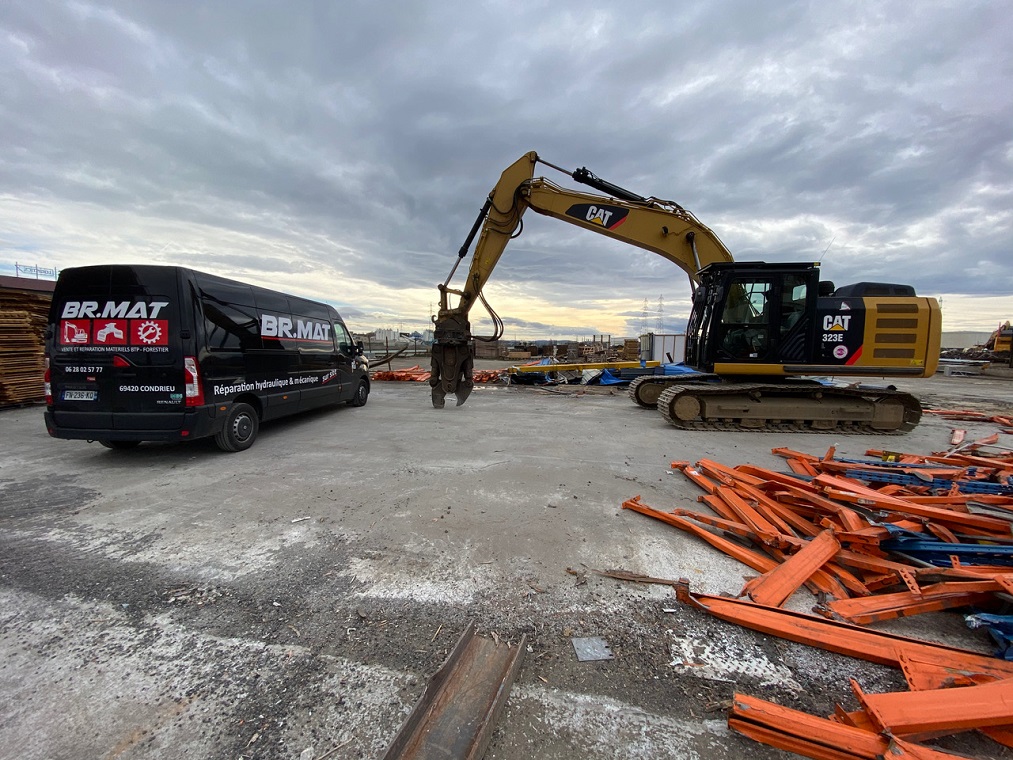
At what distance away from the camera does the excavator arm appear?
8672mm

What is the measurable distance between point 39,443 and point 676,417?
420 inches

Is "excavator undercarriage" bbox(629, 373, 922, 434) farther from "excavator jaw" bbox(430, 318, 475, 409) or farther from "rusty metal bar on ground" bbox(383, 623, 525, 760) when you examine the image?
"rusty metal bar on ground" bbox(383, 623, 525, 760)

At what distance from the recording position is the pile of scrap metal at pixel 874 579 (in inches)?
66.6

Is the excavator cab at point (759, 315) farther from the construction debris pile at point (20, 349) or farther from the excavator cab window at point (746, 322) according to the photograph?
the construction debris pile at point (20, 349)

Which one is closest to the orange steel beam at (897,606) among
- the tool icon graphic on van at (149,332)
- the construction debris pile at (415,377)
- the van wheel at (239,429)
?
the van wheel at (239,429)

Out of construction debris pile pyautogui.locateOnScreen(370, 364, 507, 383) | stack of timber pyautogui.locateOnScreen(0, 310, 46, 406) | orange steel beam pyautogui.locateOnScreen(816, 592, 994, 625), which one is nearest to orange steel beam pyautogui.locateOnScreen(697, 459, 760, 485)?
orange steel beam pyautogui.locateOnScreen(816, 592, 994, 625)

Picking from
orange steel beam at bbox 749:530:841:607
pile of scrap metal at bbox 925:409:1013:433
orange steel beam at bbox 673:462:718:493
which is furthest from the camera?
pile of scrap metal at bbox 925:409:1013:433

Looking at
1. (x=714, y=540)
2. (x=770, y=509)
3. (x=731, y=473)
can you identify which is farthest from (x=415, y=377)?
(x=714, y=540)

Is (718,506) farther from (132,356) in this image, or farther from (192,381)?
(132,356)

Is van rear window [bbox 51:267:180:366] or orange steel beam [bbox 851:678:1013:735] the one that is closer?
orange steel beam [bbox 851:678:1013:735]

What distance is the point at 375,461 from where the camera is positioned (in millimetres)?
5508

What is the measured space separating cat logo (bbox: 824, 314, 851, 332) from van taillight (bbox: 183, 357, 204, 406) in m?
10.2

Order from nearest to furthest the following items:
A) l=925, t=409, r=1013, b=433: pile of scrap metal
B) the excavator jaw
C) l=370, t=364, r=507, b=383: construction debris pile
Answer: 1. l=925, t=409, r=1013, b=433: pile of scrap metal
2. the excavator jaw
3. l=370, t=364, r=507, b=383: construction debris pile

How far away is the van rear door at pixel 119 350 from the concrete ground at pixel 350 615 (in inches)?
27.6
